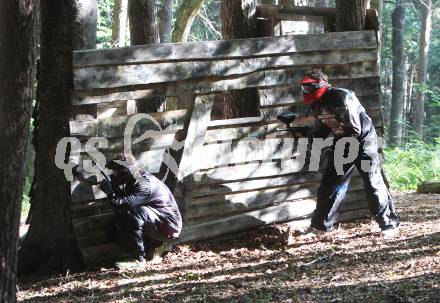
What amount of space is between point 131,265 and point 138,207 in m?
0.68

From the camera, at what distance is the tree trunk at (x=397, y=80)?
2656cm

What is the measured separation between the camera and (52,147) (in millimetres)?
7195

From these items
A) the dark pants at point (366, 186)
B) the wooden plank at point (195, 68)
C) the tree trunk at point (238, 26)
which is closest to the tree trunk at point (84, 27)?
the wooden plank at point (195, 68)

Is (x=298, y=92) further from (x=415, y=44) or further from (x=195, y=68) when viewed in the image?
(x=415, y=44)

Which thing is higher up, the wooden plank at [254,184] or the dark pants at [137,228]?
the wooden plank at [254,184]

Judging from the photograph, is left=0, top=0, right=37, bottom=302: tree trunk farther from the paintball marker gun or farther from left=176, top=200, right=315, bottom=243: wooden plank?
left=176, top=200, right=315, bottom=243: wooden plank

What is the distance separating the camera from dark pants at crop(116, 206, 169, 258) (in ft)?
23.6

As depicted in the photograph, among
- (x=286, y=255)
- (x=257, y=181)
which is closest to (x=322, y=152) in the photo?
(x=257, y=181)

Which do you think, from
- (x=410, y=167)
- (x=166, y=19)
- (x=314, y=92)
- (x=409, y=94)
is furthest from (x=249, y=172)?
(x=409, y=94)

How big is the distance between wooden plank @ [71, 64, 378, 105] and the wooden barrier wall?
0.04 feet

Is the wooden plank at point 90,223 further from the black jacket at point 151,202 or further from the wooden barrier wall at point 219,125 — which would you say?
the black jacket at point 151,202

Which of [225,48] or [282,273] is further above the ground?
[225,48]

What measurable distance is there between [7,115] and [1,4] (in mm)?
771

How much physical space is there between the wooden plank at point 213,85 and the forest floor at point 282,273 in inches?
74.8
